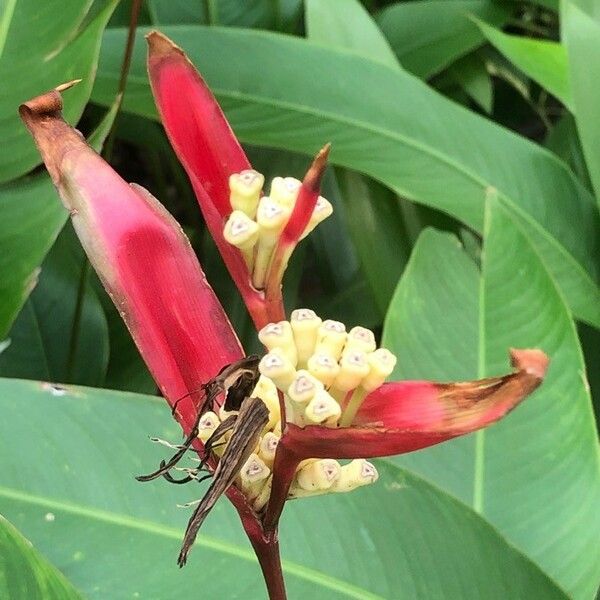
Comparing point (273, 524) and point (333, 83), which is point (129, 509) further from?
point (333, 83)

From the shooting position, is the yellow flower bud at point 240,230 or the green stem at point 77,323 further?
the green stem at point 77,323

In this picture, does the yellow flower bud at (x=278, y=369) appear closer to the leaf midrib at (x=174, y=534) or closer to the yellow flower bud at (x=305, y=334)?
the yellow flower bud at (x=305, y=334)

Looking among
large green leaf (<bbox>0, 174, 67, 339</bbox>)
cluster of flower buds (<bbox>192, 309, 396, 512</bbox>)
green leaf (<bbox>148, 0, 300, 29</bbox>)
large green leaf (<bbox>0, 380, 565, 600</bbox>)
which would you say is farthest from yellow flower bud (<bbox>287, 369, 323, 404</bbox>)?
green leaf (<bbox>148, 0, 300, 29</bbox>)

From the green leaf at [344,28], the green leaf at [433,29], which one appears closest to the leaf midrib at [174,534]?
the green leaf at [344,28]

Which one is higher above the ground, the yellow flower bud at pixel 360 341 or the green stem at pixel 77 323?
the yellow flower bud at pixel 360 341

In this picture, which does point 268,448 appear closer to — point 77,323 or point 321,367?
point 321,367

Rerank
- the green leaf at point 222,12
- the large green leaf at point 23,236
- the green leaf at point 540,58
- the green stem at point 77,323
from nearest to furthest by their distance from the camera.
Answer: the large green leaf at point 23,236
the green stem at point 77,323
the green leaf at point 540,58
the green leaf at point 222,12
